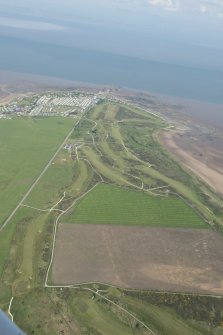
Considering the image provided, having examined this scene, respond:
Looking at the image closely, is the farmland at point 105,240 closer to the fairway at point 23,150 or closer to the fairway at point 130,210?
the fairway at point 130,210

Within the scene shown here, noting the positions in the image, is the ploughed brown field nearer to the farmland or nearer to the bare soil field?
the farmland

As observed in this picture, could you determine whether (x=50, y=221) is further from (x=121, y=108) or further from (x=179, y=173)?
(x=121, y=108)

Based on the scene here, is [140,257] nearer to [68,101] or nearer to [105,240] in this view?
[105,240]

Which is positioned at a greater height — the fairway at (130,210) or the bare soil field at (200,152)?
the fairway at (130,210)

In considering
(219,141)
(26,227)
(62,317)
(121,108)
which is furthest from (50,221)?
(121,108)

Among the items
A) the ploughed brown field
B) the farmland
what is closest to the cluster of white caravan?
the farmland

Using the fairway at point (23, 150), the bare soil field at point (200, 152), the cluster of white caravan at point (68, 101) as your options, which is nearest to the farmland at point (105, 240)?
the fairway at point (23, 150)

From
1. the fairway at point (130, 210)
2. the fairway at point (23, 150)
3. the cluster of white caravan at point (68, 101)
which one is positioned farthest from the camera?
the cluster of white caravan at point (68, 101)
